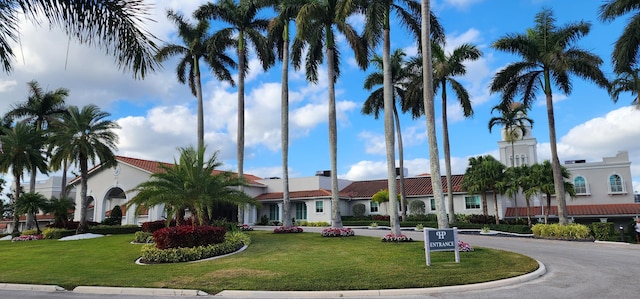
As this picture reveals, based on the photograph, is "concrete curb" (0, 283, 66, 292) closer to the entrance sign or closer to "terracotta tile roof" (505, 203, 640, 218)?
the entrance sign

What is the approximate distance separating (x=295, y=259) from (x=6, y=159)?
96.8ft

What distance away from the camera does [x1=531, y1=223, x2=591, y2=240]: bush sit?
2258cm

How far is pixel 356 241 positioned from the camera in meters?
19.8

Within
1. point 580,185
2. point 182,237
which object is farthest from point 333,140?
point 580,185

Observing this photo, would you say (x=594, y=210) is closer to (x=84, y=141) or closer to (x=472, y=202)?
(x=472, y=202)

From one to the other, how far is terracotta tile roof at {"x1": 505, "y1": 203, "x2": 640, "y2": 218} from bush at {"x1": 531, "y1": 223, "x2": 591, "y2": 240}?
14783 millimetres

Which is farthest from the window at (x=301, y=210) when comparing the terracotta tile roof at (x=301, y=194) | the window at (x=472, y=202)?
the window at (x=472, y=202)

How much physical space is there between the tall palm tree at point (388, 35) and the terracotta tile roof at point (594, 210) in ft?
75.0

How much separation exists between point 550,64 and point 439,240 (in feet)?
55.5

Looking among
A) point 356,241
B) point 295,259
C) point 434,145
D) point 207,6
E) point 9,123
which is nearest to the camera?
point 295,259

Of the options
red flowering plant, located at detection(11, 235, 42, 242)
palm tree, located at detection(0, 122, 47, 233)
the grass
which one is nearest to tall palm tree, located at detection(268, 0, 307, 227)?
the grass

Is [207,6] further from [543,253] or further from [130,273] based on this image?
[543,253]

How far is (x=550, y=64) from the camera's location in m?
25.0

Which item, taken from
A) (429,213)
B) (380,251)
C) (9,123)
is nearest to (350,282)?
(380,251)
